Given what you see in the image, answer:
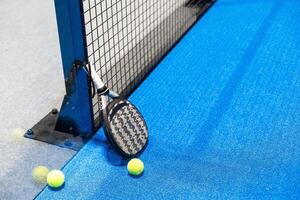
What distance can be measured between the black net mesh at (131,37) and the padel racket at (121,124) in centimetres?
21

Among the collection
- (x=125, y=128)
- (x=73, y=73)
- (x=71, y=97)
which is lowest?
(x=125, y=128)

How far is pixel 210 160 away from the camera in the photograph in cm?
169

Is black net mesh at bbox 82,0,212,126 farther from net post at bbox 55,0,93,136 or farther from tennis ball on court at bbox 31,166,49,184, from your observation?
tennis ball on court at bbox 31,166,49,184

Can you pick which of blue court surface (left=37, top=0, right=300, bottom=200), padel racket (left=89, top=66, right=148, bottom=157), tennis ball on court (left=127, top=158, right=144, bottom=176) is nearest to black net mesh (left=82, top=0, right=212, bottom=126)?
blue court surface (left=37, top=0, right=300, bottom=200)

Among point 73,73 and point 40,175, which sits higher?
point 73,73

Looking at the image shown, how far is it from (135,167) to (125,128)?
0.63 feet

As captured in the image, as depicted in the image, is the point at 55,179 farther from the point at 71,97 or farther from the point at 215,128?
the point at 215,128

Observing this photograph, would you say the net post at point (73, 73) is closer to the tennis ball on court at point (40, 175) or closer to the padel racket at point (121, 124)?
the padel racket at point (121, 124)

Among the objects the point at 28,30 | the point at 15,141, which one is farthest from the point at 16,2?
the point at 15,141

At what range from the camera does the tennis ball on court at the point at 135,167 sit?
1.60 metres

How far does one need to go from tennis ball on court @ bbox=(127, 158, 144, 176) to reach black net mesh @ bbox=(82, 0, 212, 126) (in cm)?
37

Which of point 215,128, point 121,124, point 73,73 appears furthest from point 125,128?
point 215,128

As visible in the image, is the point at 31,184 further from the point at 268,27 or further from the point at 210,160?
the point at 268,27

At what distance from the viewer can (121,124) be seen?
5.58 feet
